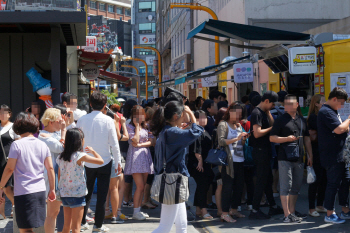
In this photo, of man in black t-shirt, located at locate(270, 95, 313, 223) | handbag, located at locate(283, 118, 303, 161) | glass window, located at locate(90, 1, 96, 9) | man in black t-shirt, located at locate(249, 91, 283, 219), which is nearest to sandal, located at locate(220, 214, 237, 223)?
man in black t-shirt, located at locate(249, 91, 283, 219)

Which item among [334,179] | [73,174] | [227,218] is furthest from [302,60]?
[73,174]

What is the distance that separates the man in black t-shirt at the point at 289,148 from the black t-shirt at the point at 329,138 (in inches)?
11.6

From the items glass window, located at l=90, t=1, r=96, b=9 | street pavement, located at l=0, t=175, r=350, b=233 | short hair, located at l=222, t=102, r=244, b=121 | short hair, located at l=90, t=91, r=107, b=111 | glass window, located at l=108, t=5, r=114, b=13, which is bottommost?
street pavement, located at l=0, t=175, r=350, b=233

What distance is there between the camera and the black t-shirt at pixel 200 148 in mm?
6957

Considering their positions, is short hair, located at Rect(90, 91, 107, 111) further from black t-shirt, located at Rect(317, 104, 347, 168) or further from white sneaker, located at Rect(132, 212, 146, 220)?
black t-shirt, located at Rect(317, 104, 347, 168)

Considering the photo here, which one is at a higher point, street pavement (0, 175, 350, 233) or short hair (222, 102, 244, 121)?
short hair (222, 102, 244, 121)

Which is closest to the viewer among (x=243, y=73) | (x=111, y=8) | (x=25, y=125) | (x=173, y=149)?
(x=25, y=125)

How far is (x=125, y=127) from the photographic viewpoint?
7094 millimetres

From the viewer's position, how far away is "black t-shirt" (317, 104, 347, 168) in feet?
21.5

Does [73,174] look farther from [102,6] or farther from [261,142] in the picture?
[102,6]

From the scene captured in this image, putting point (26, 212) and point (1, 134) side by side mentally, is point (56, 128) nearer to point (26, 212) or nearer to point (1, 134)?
point (26, 212)

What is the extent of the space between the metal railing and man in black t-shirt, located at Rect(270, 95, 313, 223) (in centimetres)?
614

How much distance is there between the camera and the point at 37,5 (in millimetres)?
10383

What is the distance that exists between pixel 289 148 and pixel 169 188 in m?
2.43
